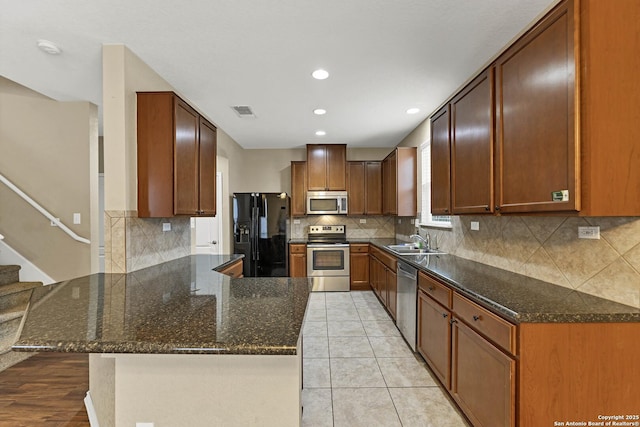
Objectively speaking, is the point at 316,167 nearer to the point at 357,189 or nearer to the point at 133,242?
the point at 357,189

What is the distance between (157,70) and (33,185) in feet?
7.85

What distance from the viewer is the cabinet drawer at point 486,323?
1.38 m

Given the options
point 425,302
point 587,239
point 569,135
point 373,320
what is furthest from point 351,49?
point 373,320

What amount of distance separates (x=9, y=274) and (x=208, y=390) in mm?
3468

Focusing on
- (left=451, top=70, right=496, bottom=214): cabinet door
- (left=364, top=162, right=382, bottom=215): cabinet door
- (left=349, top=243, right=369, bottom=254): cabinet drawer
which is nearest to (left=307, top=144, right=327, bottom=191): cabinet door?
(left=364, top=162, right=382, bottom=215): cabinet door

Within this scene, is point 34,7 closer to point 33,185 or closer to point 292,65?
point 292,65

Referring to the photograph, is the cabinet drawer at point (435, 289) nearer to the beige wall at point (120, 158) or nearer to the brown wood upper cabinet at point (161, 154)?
the brown wood upper cabinet at point (161, 154)

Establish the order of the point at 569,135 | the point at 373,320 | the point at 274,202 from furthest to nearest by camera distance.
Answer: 1. the point at 274,202
2. the point at 373,320
3. the point at 569,135

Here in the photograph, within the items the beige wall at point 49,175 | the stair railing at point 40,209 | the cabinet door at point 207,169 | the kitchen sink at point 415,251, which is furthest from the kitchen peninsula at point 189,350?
the beige wall at point 49,175

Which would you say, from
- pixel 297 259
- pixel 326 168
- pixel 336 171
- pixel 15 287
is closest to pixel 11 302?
pixel 15 287

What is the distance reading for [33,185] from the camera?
351 centimetres

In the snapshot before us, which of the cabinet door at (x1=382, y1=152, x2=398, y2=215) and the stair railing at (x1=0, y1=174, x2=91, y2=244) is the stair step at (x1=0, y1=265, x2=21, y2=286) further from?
the cabinet door at (x1=382, y1=152, x2=398, y2=215)

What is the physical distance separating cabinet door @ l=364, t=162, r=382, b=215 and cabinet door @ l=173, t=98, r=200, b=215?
327 centimetres

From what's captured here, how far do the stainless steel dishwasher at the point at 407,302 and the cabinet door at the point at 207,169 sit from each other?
6.87 feet
